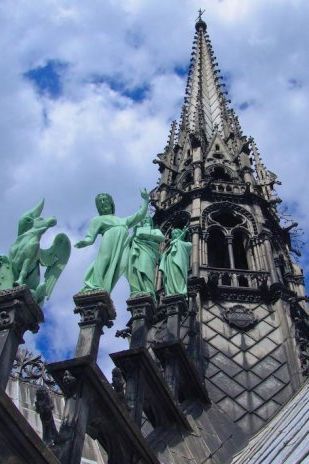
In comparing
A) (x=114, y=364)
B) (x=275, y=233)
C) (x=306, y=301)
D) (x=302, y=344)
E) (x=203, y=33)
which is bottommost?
(x=114, y=364)

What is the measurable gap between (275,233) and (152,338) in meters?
6.55

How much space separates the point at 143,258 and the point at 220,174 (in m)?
11.2

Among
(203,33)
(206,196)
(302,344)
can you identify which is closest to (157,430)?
(302,344)

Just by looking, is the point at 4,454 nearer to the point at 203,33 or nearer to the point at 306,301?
the point at 306,301

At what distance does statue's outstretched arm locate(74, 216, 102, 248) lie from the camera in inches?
460

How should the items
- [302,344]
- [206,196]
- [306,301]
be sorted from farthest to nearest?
[206,196], [306,301], [302,344]

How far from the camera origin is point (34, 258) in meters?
9.54

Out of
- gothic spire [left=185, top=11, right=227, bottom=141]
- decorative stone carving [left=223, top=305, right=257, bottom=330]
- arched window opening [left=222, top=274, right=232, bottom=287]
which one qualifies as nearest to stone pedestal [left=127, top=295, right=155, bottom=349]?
decorative stone carving [left=223, top=305, right=257, bottom=330]

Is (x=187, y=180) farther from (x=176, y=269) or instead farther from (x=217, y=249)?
(x=176, y=269)

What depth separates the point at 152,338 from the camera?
50.7 feet

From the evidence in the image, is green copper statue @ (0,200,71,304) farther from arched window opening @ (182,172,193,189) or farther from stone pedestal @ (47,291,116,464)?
arched window opening @ (182,172,193,189)

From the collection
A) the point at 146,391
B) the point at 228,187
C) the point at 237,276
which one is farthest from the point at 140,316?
the point at 228,187

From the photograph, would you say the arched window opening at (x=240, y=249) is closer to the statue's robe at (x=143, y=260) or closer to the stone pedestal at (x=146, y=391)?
the statue's robe at (x=143, y=260)

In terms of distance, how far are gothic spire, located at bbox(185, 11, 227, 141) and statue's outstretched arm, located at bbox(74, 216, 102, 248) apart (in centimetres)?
1300
